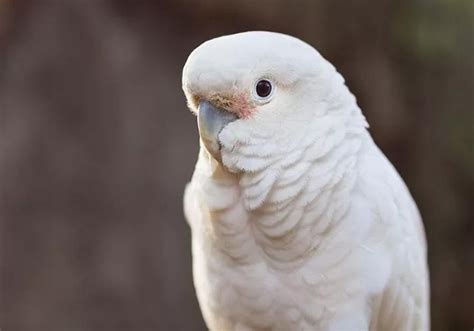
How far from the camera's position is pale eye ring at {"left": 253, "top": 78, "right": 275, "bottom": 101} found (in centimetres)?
98

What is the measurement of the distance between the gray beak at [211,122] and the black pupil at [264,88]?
47 millimetres

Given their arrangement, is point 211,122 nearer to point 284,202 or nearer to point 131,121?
point 284,202

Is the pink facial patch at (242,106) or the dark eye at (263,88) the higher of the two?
the dark eye at (263,88)

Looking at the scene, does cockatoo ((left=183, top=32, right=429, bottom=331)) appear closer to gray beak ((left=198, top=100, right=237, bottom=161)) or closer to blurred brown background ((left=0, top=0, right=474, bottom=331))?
gray beak ((left=198, top=100, right=237, bottom=161))

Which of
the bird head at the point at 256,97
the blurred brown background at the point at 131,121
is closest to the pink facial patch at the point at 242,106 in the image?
the bird head at the point at 256,97

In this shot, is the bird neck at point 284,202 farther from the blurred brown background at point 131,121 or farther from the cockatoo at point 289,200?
the blurred brown background at point 131,121

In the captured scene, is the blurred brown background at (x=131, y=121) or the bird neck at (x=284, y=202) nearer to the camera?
the bird neck at (x=284, y=202)

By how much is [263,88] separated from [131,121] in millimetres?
1223

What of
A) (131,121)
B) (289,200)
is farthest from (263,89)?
(131,121)

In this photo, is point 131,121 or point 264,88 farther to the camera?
point 131,121

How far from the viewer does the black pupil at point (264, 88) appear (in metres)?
0.99

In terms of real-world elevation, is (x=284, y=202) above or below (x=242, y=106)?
below

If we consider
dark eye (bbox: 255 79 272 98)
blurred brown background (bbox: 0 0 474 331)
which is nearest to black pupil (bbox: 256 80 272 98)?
dark eye (bbox: 255 79 272 98)

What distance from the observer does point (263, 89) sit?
0.99 m
